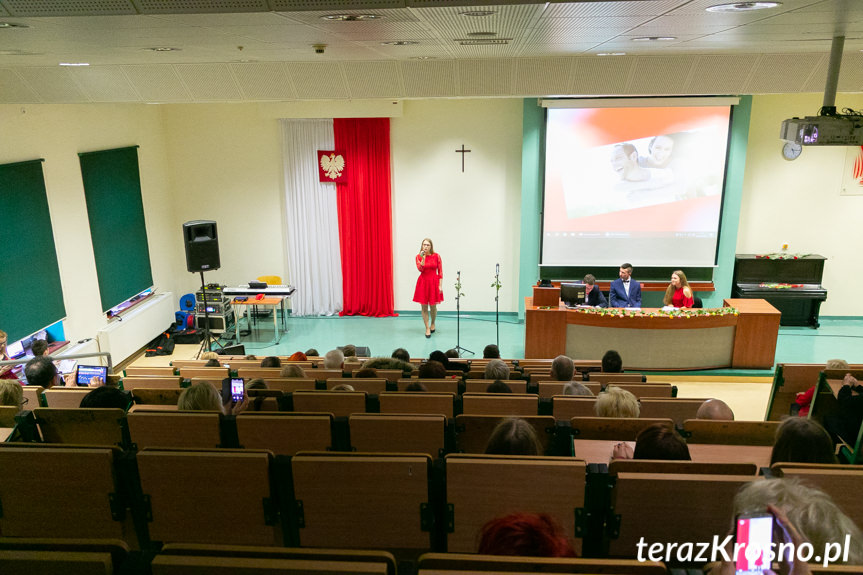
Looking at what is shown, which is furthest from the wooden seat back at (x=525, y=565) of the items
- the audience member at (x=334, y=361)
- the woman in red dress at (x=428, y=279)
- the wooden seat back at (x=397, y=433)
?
the woman in red dress at (x=428, y=279)

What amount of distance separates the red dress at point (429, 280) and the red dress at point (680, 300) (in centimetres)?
336

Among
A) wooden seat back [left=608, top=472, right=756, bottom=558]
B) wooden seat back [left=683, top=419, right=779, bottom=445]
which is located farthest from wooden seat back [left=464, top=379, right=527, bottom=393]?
Answer: wooden seat back [left=608, top=472, right=756, bottom=558]

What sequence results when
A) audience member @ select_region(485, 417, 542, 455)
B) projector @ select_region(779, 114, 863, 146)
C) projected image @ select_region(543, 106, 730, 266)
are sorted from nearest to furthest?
1. audience member @ select_region(485, 417, 542, 455)
2. projector @ select_region(779, 114, 863, 146)
3. projected image @ select_region(543, 106, 730, 266)

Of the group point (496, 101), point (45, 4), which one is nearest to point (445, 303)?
point (496, 101)

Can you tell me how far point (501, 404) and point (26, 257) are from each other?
19.3 feet

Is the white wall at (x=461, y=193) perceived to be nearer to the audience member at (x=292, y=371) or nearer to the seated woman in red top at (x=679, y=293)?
the seated woman in red top at (x=679, y=293)

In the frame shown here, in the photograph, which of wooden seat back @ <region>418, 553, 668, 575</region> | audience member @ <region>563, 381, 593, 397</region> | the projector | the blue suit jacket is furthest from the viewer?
the blue suit jacket

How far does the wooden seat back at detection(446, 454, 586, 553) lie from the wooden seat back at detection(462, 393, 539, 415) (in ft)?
5.02

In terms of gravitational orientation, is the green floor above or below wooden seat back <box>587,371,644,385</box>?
below

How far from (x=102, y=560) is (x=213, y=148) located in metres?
9.50

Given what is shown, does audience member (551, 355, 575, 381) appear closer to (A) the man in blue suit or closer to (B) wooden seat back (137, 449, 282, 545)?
(B) wooden seat back (137, 449, 282, 545)

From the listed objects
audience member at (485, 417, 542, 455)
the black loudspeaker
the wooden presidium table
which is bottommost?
the wooden presidium table

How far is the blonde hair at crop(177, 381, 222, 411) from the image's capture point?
137 inches

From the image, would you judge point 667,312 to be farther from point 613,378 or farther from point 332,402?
point 332,402
